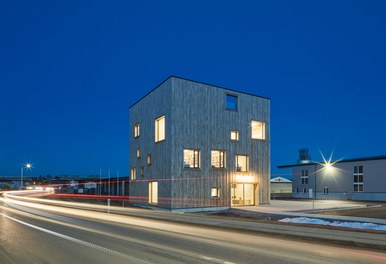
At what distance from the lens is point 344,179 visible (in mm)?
50500

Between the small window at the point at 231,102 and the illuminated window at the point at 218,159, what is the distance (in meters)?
4.60

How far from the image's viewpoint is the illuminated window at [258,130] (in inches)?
1390

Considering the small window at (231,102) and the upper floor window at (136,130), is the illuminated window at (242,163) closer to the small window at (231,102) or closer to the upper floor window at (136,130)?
the small window at (231,102)

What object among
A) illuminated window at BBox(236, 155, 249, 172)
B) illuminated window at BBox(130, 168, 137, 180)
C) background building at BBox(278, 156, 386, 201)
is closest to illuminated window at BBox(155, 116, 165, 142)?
illuminated window at BBox(236, 155, 249, 172)

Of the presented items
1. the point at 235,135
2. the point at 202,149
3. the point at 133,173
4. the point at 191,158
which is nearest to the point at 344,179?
the point at 235,135

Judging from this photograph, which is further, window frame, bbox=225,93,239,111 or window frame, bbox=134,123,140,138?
window frame, bbox=134,123,140,138

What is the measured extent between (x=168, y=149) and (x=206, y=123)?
4523 mm

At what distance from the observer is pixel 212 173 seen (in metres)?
31.5

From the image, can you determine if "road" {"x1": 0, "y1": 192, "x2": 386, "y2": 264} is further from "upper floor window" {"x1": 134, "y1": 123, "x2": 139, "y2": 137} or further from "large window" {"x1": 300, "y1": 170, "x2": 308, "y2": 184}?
"large window" {"x1": 300, "y1": 170, "x2": 308, "y2": 184}

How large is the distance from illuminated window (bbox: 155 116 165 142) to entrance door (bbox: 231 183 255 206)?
28.2 feet

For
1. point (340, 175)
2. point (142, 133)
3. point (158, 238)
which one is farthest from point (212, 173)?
point (340, 175)

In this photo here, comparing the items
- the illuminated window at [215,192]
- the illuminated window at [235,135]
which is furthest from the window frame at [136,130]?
the illuminated window at [215,192]

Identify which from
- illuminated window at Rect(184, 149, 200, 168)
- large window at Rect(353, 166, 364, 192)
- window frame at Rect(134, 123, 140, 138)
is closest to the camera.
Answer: illuminated window at Rect(184, 149, 200, 168)

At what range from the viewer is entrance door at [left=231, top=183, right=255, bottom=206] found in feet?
109
